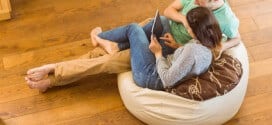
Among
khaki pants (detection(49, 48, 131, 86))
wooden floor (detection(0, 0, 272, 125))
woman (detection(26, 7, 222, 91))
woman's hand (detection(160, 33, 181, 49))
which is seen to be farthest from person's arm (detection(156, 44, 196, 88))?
wooden floor (detection(0, 0, 272, 125))

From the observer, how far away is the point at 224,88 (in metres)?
1.91

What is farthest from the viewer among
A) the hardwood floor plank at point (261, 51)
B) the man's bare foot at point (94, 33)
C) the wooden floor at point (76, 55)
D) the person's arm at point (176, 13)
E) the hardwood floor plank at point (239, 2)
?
the hardwood floor plank at point (239, 2)

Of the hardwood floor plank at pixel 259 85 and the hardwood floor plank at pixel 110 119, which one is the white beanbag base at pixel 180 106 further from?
the hardwood floor plank at pixel 259 85

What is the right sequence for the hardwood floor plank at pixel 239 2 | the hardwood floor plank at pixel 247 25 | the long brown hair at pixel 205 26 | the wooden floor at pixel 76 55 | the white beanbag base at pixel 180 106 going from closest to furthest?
the long brown hair at pixel 205 26 < the white beanbag base at pixel 180 106 < the wooden floor at pixel 76 55 < the hardwood floor plank at pixel 247 25 < the hardwood floor plank at pixel 239 2

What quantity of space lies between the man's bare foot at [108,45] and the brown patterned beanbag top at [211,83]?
14.8 inches

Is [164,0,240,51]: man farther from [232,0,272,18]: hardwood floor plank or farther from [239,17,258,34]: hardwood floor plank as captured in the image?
[232,0,272,18]: hardwood floor plank

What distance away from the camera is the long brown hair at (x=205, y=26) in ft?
5.84

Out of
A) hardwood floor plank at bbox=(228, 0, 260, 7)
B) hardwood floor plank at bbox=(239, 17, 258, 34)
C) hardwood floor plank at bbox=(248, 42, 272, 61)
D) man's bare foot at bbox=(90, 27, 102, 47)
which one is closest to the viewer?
man's bare foot at bbox=(90, 27, 102, 47)

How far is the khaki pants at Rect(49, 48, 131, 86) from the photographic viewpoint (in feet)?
6.86

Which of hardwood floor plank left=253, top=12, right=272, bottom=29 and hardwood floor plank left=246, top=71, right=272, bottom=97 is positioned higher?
hardwood floor plank left=253, top=12, right=272, bottom=29

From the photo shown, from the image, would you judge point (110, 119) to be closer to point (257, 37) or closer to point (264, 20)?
point (257, 37)

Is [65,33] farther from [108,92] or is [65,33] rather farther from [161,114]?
[161,114]

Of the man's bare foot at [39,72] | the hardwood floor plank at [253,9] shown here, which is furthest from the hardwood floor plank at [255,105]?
→ the man's bare foot at [39,72]

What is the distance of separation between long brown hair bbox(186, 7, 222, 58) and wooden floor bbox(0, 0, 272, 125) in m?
0.50
